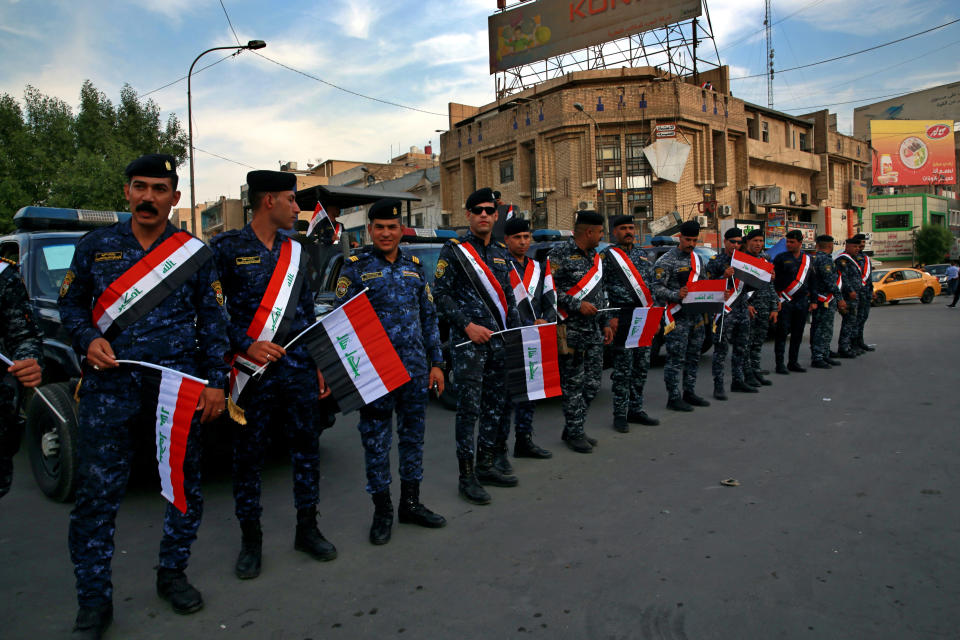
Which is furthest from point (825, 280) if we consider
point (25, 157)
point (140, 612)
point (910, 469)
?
point (25, 157)

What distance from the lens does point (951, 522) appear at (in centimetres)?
369

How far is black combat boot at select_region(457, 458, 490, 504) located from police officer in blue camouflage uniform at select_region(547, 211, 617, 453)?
1386 millimetres

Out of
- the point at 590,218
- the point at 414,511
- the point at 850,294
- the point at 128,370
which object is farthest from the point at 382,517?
the point at 850,294

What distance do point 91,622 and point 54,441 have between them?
231cm

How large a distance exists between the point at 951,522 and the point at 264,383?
3.97m

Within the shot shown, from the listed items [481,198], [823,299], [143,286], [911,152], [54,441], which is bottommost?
[54,441]

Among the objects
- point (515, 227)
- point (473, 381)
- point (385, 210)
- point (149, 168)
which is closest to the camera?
point (149, 168)

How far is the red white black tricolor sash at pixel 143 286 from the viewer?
2.82 metres

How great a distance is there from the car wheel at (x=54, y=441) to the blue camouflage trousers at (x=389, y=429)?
210 centimetres

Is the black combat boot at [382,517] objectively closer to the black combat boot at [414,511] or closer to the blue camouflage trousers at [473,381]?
the black combat boot at [414,511]

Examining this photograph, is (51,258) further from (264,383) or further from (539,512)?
(539,512)

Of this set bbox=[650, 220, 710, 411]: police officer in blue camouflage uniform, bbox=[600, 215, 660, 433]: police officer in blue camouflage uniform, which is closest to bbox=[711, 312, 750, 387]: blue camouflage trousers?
bbox=[650, 220, 710, 411]: police officer in blue camouflage uniform

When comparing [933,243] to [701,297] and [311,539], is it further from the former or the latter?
[311,539]

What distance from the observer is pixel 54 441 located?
4.52m
